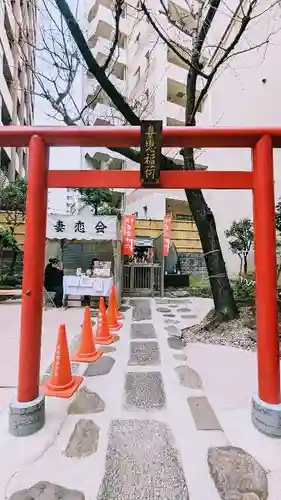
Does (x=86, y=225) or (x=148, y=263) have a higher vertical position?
(x=86, y=225)

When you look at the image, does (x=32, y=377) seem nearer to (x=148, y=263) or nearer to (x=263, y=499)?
(x=263, y=499)

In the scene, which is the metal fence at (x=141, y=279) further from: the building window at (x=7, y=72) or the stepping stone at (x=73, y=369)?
the building window at (x=7, y=72)

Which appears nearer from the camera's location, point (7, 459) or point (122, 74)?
point (7, 459)

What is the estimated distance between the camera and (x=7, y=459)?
2072 mm

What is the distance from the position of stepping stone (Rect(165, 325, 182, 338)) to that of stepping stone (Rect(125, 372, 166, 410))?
1.86m

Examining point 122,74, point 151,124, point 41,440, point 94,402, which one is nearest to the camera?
point 41,440

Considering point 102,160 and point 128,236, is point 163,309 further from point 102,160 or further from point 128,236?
point 102,160

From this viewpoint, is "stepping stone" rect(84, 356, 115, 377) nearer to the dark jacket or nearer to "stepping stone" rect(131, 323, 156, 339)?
"stepping stone" rect(131, 323, 156, 339)

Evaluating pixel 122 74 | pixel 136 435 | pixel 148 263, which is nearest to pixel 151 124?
pixel 136 435

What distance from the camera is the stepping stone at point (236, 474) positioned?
1785mm

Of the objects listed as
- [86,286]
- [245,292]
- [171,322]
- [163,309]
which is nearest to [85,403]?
[171,322]

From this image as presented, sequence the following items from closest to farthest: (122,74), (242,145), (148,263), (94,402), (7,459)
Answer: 1. (7,459)
2. (242,145)
3. (94,402)
4. (148,263)
5. (122,74)

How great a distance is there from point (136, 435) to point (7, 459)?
990 millimetres

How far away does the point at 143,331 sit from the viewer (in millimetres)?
5773
